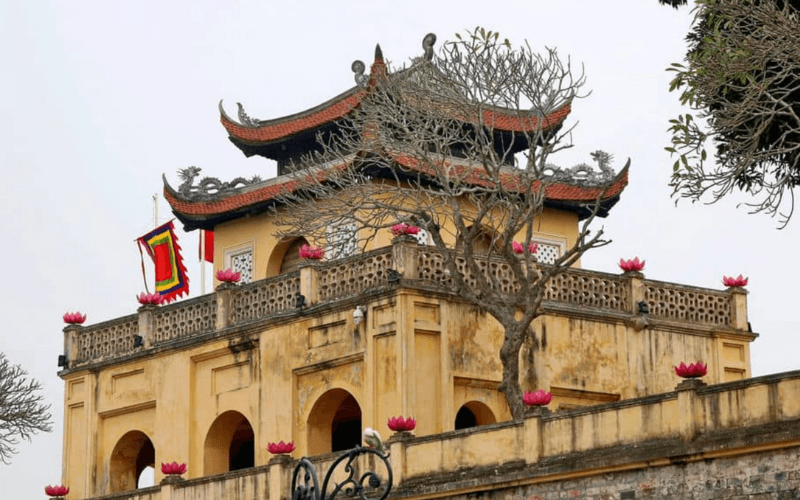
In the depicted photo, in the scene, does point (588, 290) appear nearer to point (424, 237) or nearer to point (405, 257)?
point (424, 237)

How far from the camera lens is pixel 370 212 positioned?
116ft

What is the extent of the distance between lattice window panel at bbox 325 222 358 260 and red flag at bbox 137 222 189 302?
5.32 meters

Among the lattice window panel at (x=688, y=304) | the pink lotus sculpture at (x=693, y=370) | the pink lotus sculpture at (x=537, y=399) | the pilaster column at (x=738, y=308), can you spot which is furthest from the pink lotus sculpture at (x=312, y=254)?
the pink lotus sculpture at (x=693, y=370)

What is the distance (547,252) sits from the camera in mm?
38125

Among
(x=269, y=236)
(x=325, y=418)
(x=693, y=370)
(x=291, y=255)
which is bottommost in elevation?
(x=693, y=370)

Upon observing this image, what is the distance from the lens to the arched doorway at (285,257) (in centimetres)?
3844

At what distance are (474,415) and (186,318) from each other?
603 centimetres

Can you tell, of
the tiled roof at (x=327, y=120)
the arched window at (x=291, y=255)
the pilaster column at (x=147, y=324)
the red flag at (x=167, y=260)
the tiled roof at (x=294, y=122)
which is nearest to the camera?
the pilaster column at (x=147, y=324)

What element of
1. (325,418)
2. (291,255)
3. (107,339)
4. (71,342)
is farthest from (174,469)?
(291,255)

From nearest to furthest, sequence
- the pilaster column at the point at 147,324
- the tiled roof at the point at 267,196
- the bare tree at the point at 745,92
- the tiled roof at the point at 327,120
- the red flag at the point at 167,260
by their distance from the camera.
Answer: the bare tree at the point at 745,92 < the pilaster column at the point at 147,324 < the tiled roof at the point at 327,120 < the tiled roof at the point at 267,196 < the red flag at the point at 167,260

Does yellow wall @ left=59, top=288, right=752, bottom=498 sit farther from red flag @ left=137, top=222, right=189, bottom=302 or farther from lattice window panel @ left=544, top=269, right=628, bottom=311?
red flag @ left=137, top=222, right=189, bottom=302

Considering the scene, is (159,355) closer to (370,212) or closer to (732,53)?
(370,212)

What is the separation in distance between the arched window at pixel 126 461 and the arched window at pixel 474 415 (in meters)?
6.67

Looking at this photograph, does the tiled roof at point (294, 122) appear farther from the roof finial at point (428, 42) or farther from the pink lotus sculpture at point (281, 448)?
the pink lotus sculpture at point (281, 448)
